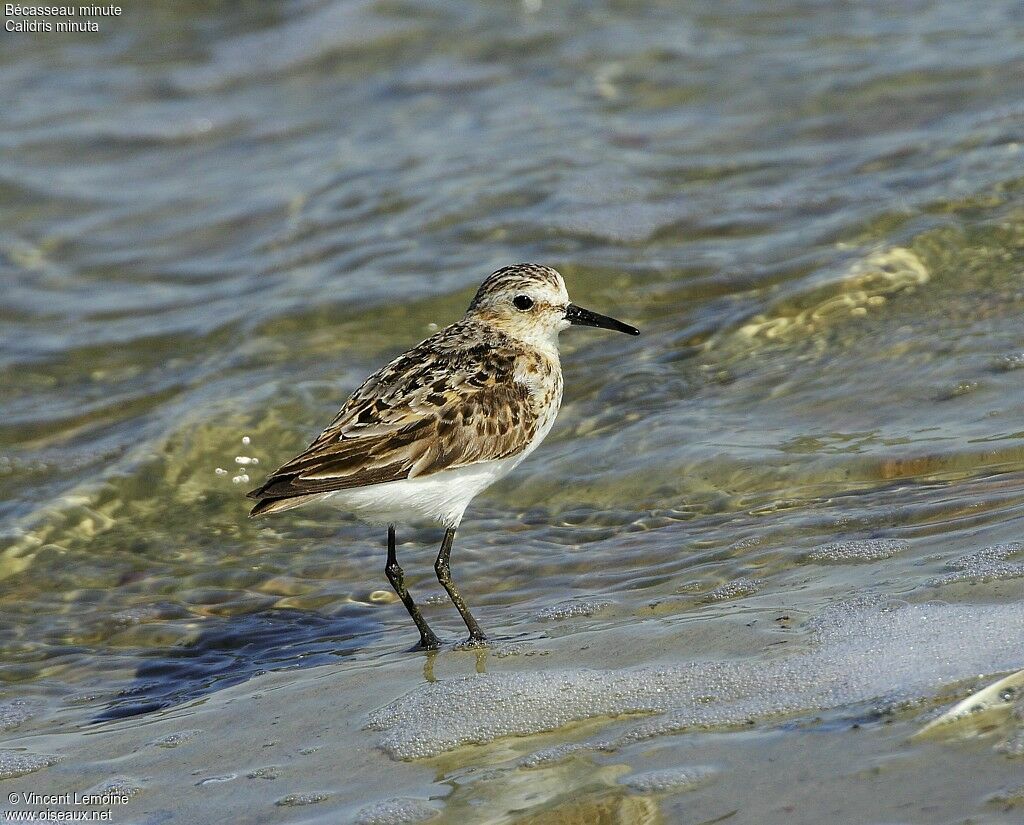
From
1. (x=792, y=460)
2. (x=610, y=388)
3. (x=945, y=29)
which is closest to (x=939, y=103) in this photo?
(x=945, y=29)

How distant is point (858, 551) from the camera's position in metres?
5.76

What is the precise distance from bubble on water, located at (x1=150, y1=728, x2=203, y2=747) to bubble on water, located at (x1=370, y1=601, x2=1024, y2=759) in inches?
27.4

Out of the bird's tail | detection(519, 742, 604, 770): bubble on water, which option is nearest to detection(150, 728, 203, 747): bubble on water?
the bird's tail

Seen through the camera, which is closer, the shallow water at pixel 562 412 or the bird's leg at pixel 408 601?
the shallow water at pixel 562 412

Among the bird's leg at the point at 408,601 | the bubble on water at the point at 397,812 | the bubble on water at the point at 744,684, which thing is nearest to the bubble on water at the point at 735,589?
the bubble on water at the point at 744,684

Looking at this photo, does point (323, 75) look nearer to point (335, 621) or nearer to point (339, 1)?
point (339, 1)

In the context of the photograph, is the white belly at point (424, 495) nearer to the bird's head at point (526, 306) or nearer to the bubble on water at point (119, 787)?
the bird's head at point (526, 306)

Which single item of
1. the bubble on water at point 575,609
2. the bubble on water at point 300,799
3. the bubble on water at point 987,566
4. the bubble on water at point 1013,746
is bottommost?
the bubble on water at point 300,799

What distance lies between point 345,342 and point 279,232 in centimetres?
219

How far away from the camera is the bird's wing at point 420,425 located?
557cm

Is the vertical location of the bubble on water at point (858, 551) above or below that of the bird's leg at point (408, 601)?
above

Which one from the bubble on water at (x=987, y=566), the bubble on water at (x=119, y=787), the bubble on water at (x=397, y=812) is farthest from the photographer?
the bubble on water at (x=987, y=566)

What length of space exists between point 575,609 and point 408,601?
71 cm

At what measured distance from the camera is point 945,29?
12.0 m
